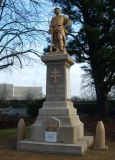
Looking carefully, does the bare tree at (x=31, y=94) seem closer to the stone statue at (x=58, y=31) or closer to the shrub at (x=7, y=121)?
the shrub at (x=7, y=121)

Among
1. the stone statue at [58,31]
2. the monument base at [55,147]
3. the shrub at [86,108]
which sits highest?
the stone statue at [58,31]

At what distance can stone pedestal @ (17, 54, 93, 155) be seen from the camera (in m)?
7.91

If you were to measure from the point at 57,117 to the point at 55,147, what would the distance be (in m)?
1.10

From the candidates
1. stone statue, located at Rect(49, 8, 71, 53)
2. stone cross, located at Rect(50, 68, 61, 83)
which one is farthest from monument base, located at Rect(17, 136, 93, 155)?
stone statue, located at Rect(49, 8, 71, 53)

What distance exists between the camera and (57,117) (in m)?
8.46

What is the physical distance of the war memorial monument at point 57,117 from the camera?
794 cm

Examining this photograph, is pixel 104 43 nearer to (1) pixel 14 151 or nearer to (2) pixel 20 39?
(2) pixel 20 39

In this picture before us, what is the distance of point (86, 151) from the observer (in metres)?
7.98

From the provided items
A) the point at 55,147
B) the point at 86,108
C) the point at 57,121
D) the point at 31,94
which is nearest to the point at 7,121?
the point at 57,121

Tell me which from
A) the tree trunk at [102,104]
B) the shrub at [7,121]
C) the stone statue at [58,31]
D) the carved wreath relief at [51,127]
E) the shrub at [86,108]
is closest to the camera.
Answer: the carved wreath relief at [51,127]

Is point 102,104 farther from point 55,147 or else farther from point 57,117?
point 55,147

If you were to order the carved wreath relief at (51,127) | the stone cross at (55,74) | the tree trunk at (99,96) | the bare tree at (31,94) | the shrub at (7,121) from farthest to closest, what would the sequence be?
the bare tree at (31,94)
the tree trunk at (99,96)
the shrub at (7,121)
the stone cross at (55,74)
the carved wreath relief at (51,127)

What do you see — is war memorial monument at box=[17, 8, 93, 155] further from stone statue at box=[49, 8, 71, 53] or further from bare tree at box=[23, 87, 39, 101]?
bare tree at box=[23, 87, 39, 101]

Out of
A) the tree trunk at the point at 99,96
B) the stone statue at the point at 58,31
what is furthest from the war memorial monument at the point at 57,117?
the tree trunk at the point at 99,96
